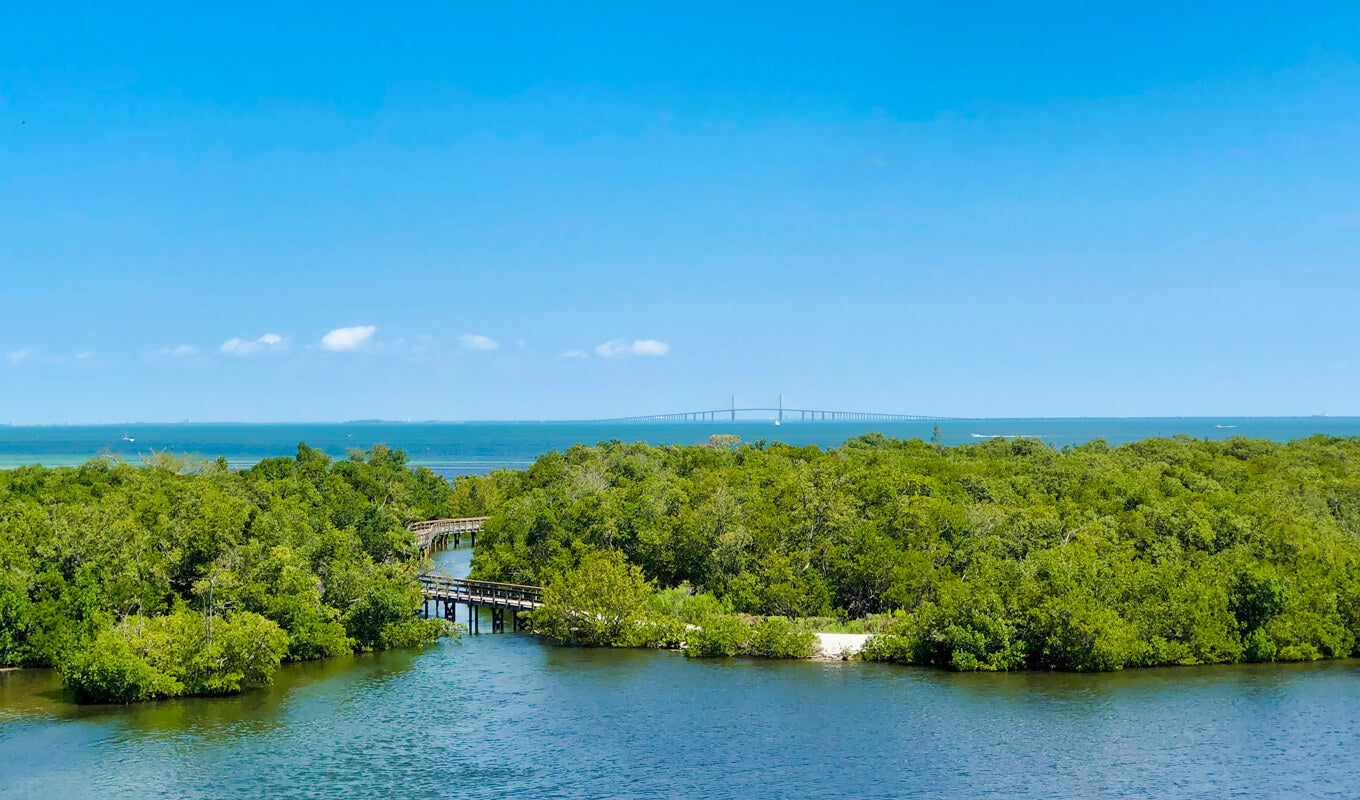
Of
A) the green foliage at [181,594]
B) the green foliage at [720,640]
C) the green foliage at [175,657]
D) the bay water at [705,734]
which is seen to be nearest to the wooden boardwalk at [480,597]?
the green foliage at [181,594]

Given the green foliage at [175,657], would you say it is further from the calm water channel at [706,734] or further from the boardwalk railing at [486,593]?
the boardwalk railing at [486,593]

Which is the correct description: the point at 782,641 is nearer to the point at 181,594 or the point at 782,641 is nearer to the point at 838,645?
the point at 838,645

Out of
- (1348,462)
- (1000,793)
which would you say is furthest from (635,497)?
(1348,462)

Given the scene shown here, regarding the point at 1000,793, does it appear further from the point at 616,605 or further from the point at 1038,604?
the point at 616,605

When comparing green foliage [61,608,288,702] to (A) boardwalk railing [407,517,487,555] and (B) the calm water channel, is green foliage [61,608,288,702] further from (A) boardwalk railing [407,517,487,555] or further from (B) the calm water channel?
(A) boardwalk railing [407,517,487,555]

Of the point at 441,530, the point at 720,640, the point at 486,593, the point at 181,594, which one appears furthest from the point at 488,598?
the point at 441,530

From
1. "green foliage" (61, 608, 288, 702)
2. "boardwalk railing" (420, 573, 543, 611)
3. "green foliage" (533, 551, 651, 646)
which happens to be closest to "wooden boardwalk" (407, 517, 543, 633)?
"boardwalk railing" (420, 573, 543, 611)

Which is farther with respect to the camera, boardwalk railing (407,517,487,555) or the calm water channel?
boardwalk railing (407,517,487,555)
